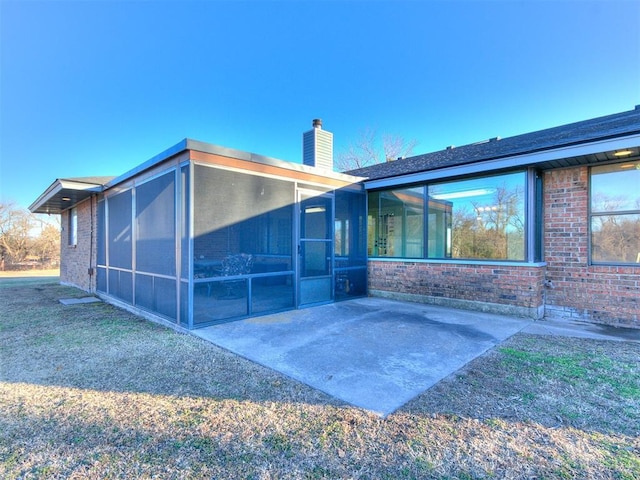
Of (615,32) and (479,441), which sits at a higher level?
(615,32)

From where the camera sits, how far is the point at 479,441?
6.78 feet

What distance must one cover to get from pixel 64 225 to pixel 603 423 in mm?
14580

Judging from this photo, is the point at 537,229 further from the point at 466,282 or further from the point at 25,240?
the point at 25,240

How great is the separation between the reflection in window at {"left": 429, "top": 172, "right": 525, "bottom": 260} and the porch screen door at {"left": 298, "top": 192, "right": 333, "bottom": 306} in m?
2.24

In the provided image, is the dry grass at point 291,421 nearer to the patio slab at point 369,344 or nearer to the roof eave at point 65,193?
the patio slab at point 369,344

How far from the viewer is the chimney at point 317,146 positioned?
9.53 meters

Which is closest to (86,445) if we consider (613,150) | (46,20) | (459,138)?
(613,150)

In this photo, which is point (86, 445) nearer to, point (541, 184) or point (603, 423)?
point (603, 423)

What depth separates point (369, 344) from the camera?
409cm

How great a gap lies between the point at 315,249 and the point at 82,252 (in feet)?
25.0

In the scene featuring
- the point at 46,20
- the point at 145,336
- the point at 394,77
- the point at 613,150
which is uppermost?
the point at 394,77

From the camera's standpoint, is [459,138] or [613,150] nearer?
[613,150]

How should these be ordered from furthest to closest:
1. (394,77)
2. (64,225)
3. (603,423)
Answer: (394,77)
(64,225)
(603,423)

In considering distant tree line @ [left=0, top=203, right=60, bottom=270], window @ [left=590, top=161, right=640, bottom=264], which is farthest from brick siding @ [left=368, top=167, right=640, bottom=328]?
distant tree line @ [left=0, top=203, right=60, bottom=270]
